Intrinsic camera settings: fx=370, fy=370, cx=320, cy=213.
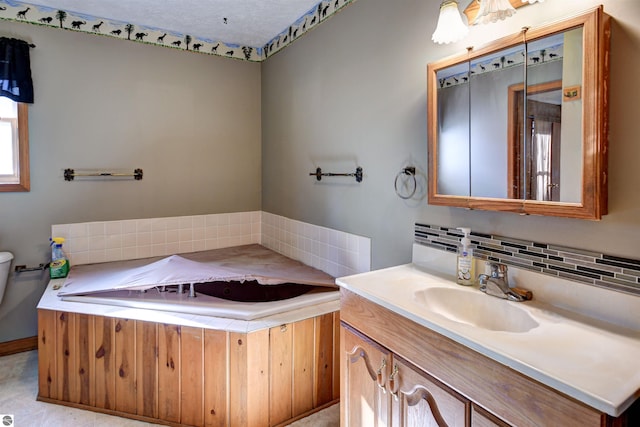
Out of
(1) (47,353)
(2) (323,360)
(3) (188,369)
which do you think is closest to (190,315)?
(3) (188,369)

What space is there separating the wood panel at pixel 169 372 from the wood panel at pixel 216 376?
0.17 meters

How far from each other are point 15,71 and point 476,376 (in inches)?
128

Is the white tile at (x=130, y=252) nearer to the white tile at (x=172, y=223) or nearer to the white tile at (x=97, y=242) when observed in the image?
the white tile at (x=97, y=242)

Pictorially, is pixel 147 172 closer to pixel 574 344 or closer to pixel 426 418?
pixel 426 418

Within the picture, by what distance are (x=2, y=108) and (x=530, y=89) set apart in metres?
3.29

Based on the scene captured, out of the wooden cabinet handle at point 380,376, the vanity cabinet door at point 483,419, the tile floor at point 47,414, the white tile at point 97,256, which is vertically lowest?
the tile floor at point 47,414

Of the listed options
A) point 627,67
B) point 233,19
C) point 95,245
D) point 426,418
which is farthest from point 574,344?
point 95,245

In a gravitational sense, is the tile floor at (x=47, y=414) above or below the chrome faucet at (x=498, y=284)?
below

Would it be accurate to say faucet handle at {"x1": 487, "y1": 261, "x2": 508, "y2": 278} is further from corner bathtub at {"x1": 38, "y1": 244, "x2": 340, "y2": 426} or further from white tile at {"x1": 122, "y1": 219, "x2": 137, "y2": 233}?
white tile at {"x1": 122, "y1": 219, "x2": 137, "y2": 233}

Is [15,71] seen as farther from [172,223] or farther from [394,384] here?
[394,384]

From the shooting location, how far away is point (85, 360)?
205cm

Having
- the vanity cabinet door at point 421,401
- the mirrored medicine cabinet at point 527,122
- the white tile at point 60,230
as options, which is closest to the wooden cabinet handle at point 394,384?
the vanity cabinet door at point 421,401

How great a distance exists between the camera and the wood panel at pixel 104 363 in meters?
2.01

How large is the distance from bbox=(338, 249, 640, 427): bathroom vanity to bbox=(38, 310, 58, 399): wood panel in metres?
1.66
